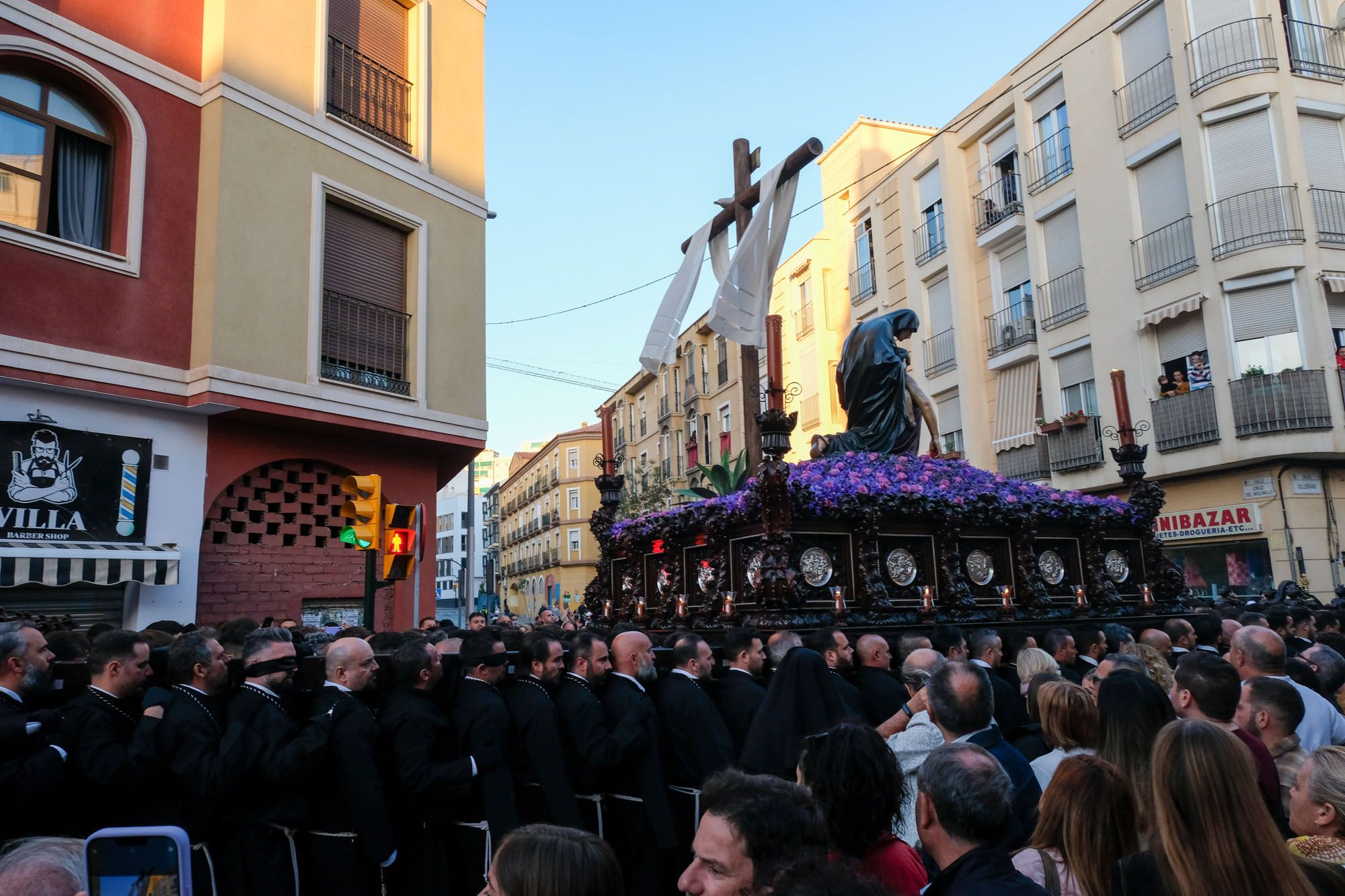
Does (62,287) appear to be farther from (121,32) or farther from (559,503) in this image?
(559,503)

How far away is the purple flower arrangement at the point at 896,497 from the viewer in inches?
324

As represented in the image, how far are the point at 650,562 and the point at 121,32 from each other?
8.71 m

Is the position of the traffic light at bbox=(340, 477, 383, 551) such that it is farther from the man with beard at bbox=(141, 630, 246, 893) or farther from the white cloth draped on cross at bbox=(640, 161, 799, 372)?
the man with beard at bbox=(141, 630, 246, 893)

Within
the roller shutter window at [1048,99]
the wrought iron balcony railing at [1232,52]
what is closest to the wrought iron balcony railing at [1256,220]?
the wrought iron balcony railing at [1232,52]

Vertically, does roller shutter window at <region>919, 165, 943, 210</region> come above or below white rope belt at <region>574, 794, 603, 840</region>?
above

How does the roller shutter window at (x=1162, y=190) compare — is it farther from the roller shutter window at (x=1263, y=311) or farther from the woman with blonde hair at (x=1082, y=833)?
the woman with blonde hair at (x=1082, y=833)

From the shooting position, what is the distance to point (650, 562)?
10461mm

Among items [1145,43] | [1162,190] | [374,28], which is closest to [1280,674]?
[374,28]

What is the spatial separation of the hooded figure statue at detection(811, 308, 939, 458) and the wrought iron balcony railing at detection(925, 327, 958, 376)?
16.1 meters

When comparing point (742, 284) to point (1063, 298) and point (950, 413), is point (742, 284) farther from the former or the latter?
point (950, 413)

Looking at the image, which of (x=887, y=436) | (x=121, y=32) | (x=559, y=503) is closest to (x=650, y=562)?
(x=887, y=436)

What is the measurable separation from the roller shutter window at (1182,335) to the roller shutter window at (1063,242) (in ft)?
9.58

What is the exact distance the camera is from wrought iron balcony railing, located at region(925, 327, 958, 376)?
25797 millimetres

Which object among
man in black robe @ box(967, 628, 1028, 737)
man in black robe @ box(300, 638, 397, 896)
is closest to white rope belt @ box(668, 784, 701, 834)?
man in black robe @ box(300, 638, 397, 896)
